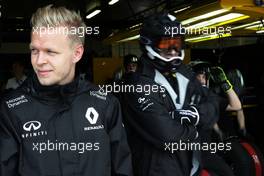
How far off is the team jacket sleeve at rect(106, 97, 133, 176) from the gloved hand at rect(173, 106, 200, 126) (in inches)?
15.9

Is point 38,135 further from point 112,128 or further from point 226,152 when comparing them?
point 226,152

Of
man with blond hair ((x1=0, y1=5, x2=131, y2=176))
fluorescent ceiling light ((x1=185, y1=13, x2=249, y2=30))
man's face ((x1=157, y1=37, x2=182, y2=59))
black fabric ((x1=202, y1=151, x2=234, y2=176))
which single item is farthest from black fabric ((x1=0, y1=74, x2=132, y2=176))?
fluorescent ceiling light ((x1=185, y1=13, x2=249, y2=30))

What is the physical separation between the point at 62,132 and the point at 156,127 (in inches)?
21.1

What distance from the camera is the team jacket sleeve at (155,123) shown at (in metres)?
1.93

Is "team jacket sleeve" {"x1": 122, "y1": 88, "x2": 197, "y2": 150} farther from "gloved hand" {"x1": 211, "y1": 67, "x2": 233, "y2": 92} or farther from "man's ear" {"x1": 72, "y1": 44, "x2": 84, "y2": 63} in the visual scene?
"gloved hand" {"x1": 211, "y1": 67, "x2": 233, "y2": 92}

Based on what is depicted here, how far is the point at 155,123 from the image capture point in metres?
1.94

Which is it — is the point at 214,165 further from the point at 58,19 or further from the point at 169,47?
the point at 58,19

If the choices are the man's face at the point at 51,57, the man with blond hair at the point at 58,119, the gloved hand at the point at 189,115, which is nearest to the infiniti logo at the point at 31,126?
the man with blond hair at the point at 58,119

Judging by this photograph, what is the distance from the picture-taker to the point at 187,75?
2.15m

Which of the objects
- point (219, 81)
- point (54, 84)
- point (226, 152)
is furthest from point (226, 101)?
point (54, 84)

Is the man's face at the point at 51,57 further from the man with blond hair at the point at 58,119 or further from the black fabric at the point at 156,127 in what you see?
the black fabric at the point at 156,127

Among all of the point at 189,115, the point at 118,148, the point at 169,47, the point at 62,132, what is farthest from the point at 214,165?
the point at 62,132

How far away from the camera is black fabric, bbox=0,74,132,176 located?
152 centimetres

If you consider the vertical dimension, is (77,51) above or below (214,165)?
above
